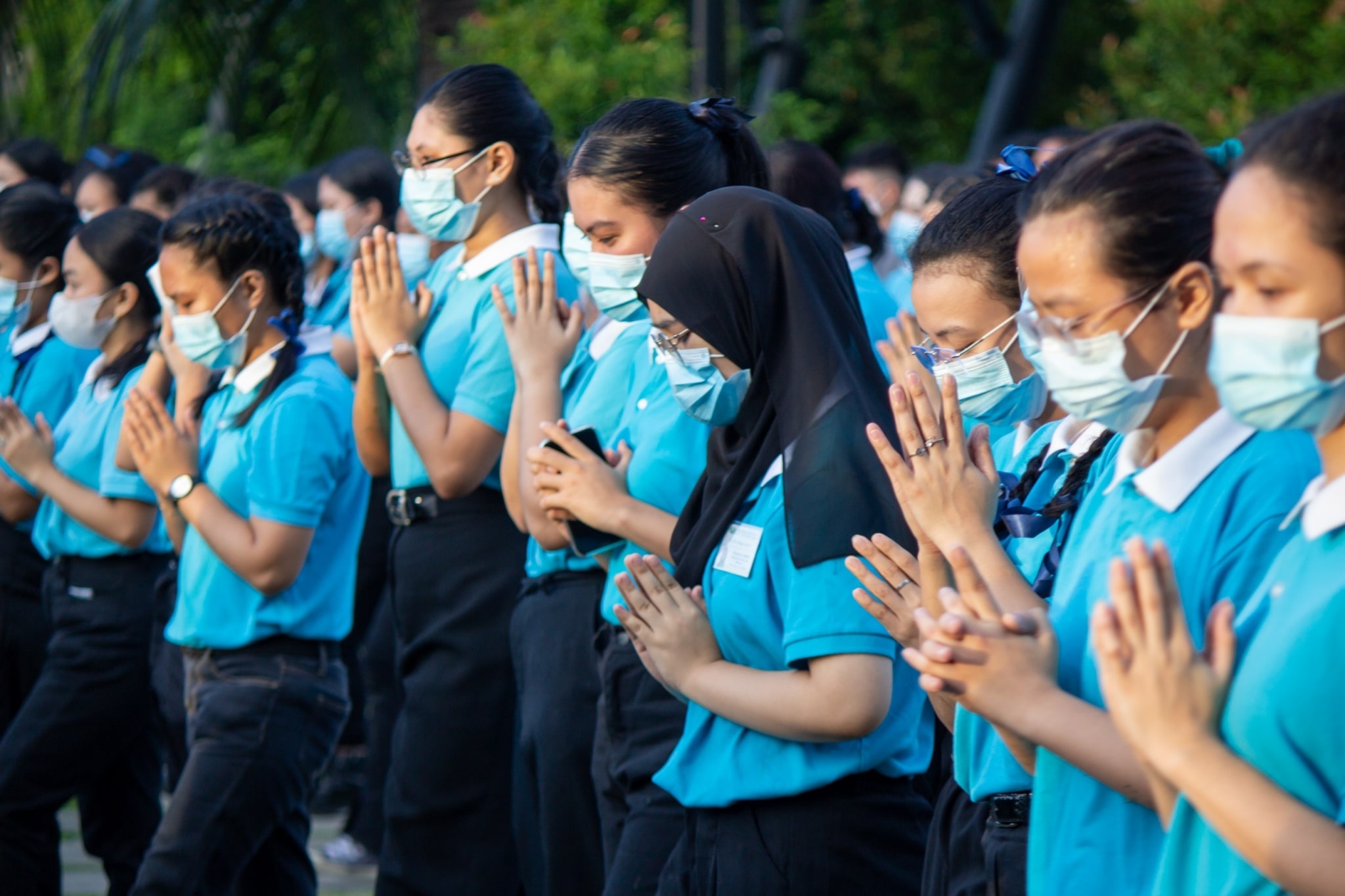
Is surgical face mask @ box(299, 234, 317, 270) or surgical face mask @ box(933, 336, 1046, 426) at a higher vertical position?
surgical face mask @ box(933, 336, 1046, 426)

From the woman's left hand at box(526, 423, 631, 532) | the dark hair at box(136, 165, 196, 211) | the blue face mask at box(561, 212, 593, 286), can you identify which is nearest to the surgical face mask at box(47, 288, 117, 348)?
the blue face mask at box(561, 212, 593, 286)

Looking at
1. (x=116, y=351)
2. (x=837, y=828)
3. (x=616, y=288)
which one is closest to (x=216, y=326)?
(x=116, y=351)

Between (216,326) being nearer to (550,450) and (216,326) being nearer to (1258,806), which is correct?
(550,450)

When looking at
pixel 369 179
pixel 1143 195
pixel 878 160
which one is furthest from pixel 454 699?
pixel 878 160

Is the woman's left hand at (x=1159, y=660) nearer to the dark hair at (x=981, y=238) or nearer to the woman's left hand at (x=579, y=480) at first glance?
the dark hair at (x=981, y=238)

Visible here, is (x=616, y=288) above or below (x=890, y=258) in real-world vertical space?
above

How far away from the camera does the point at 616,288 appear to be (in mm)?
3402

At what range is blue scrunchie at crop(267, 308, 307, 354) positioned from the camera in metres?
4.20

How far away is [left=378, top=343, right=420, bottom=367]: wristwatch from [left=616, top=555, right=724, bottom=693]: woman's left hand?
1.60 metres

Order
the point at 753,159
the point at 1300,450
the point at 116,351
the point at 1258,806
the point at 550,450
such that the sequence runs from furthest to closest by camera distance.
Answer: the point at 116,351
the point at 753,159
the point at 550,450
the point at 1300,450
the point at 1258,806

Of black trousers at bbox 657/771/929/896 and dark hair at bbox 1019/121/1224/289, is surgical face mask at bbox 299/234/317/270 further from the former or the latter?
dark hair at bbox 1019/121/1224/289

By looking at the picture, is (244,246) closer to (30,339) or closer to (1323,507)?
(30,339)

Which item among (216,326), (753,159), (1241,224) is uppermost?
(1241,224)

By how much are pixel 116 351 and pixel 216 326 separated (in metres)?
1.03
